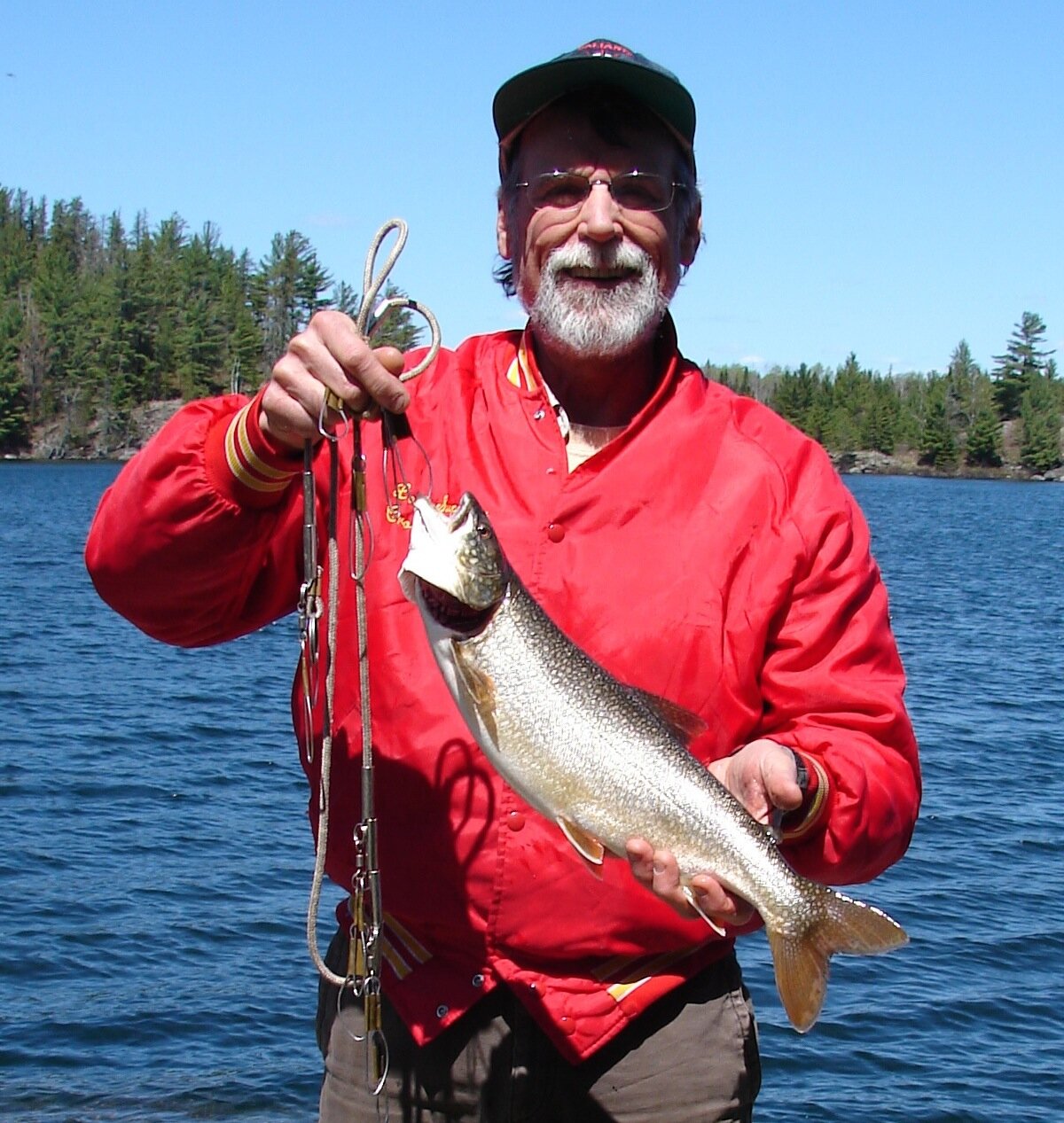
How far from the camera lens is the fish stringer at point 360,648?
343cm

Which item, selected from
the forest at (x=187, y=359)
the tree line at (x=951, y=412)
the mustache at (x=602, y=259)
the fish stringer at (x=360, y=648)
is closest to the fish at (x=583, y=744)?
the fish stringer at (x=360, y=648)

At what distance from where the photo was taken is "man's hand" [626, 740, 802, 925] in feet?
11.5

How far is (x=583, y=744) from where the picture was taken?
3.53 meters

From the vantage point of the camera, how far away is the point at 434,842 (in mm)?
3766

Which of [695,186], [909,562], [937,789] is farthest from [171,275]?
[695,186]

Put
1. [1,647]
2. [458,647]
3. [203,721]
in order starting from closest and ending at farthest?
[458,647] < [203,721] < [1,647]

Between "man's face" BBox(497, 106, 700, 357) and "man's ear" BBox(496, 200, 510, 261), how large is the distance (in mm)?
251

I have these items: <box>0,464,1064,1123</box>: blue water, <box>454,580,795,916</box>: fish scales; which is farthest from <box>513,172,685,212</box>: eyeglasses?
<box>0,464,1064,1123</box>: blue water

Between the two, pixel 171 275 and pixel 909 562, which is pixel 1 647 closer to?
pixel 909 562

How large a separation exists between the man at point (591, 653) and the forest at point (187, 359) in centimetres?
9348

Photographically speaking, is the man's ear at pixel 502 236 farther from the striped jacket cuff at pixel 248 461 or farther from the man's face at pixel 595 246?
the striped jacket cuff at pixel 248 461

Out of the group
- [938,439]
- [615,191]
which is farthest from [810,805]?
[938,439]

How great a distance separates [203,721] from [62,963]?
31.0 feet

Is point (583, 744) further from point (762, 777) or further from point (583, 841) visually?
point (762, 777)
